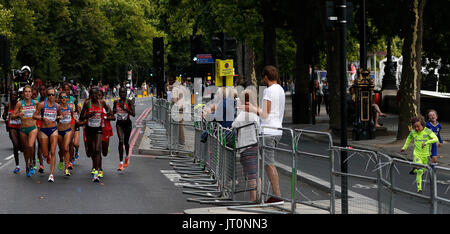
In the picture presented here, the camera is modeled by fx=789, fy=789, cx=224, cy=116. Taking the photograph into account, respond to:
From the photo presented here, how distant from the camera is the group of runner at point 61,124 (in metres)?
14.2

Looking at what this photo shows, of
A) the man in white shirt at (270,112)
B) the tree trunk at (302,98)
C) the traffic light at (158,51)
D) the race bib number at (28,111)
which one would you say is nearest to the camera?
the man in white shirt at (270,112)

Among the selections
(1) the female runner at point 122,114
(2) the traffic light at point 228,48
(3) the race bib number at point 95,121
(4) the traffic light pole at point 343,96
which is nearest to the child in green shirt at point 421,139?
A: (4) the traffic light pole at point 343,96

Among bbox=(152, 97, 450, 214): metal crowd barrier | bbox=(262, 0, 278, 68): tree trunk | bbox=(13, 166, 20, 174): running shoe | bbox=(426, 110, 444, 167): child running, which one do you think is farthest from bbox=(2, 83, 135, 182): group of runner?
bbox=(262, 0, 278, 68): tree trunk

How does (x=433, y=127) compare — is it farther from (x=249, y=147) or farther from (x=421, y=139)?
(x=249, y=147)

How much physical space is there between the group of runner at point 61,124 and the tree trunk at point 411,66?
8.36 meters

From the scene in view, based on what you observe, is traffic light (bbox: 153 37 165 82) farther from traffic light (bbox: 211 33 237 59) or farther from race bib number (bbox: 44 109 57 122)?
race bib number (bbox: 44 109 57 122)

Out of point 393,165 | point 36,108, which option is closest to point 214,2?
point 36,108

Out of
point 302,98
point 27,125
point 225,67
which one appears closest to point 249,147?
point 27,125

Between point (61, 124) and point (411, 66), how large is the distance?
10074 mm

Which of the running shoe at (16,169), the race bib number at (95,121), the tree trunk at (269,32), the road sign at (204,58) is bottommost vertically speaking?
the running shoe at (16,169)

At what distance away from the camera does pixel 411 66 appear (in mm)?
20688

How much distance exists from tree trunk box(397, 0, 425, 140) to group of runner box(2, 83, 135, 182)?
836cm

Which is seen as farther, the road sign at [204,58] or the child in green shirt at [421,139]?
the road sign at [204,58]

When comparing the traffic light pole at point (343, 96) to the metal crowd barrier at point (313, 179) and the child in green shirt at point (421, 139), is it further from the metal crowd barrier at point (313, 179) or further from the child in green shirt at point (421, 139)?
the child in green shirt at point (421, 139)
